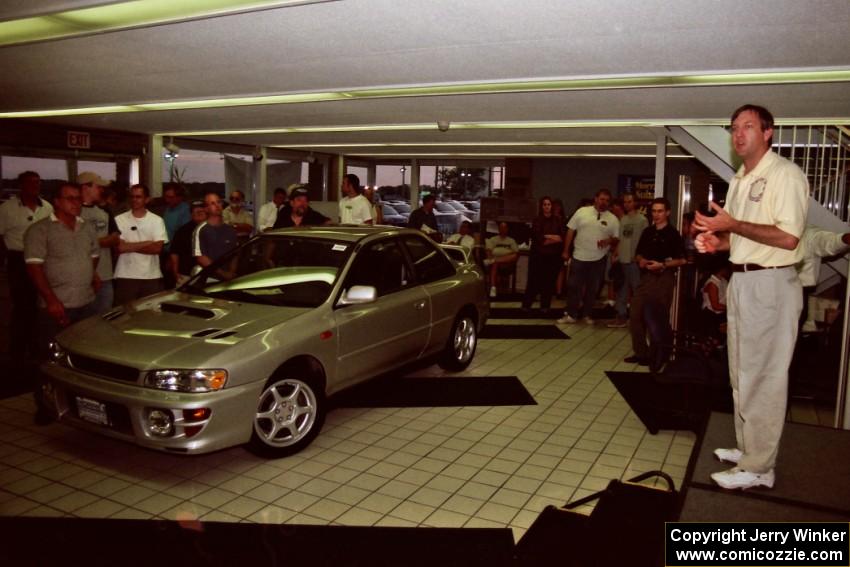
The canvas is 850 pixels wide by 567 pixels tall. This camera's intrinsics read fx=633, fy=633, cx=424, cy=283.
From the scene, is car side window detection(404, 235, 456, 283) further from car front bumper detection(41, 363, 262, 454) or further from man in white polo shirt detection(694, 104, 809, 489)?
man in white polo shirt detection(694, 104, 809, 489)

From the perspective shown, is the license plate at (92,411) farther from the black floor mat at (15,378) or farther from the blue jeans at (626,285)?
the blue jeans at (626,285)

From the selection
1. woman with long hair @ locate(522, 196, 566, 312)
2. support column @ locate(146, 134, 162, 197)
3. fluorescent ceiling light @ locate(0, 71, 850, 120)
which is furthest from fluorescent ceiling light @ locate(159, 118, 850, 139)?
woman with long hair @ locate(522, 196, 566, 312)

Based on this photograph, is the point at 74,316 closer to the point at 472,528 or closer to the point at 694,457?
the point at 472,528

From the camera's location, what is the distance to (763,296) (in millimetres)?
2863

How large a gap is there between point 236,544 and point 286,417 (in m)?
1.15

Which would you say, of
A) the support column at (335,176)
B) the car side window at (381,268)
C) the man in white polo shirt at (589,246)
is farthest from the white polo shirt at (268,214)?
the support column at (335,176)

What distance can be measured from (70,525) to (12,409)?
2.24 meters

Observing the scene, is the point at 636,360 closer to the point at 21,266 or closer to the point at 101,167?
the point at 21,266

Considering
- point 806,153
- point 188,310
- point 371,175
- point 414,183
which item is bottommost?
point 188,310

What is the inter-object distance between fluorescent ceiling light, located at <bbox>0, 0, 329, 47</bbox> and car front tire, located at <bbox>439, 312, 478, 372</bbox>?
3404 millimetres

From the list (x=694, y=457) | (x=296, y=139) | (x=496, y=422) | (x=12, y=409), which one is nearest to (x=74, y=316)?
(x=12, y=409)

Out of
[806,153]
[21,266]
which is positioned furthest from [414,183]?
[21,266]

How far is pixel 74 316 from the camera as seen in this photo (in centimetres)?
516

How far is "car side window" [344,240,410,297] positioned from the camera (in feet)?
16.2
